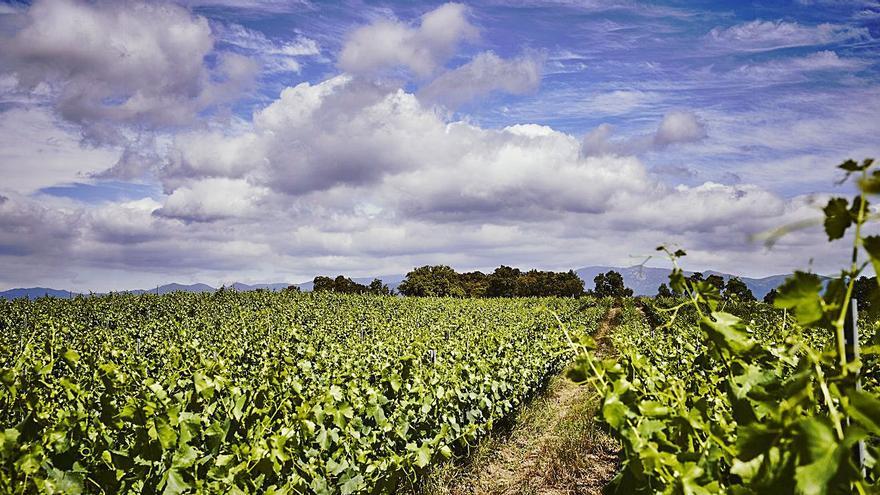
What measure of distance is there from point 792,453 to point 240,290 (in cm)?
3451

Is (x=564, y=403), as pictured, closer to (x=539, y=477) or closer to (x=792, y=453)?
(x=539, y=477)

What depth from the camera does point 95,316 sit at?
21.2 meters

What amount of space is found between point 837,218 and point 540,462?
702 centimetres

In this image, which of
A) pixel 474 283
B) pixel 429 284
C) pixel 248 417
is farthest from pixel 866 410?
pixel 474 283

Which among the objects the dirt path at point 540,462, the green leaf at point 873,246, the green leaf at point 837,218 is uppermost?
the green leaf at point 837,218

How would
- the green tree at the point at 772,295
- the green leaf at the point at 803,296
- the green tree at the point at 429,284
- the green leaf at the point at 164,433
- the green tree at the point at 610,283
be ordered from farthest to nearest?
the green tree at the point at 610,283 < the green tree at the point at 429,284 < the green leaf at the point at 164,433 < the green tree at the point at 772,295 < the green leaf at the point at 803,296

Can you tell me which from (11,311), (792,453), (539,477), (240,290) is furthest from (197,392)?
(240,290)

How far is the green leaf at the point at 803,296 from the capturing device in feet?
3.25

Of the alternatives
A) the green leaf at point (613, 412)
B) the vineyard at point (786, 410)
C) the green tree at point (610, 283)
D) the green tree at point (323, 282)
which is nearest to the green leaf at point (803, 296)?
the vineyard at point (786, 410)

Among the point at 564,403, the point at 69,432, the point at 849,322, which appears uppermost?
the point at 849,322

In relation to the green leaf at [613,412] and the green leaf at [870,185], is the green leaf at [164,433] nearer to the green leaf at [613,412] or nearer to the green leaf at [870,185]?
the green leaf at [613,412]

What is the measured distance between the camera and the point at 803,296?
1000mm

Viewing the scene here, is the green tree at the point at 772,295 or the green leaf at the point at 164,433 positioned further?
the green leaf at the point at 164,433

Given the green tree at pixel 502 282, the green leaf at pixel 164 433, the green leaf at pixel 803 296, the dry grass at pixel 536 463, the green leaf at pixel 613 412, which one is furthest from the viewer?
the green tree at pixel 502 282
